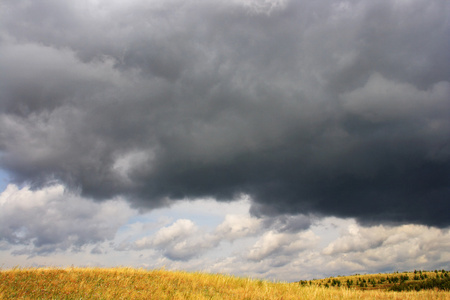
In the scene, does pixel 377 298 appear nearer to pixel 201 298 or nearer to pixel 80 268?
pixel 201 298

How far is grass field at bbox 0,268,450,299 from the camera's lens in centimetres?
2191

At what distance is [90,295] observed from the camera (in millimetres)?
21531

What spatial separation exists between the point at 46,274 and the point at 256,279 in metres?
20.0

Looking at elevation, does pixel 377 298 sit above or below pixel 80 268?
below

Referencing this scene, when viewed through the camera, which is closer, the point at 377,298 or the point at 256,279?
the point at 377,298

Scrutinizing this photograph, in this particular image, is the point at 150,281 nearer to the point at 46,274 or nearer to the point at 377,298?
the point at 46,274

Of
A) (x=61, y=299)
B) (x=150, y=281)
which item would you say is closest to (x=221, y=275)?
(x=150, y=281)

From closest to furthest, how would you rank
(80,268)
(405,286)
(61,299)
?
1. (61,299)
2. (80,268)
3. (405,286)

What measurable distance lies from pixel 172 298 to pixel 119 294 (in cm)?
378

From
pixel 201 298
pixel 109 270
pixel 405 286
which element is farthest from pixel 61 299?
pixel 405 286

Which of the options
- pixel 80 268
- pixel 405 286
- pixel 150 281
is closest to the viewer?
pixel 150 281

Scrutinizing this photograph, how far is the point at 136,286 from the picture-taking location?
2509 centimetres

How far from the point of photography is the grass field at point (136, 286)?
21.9 meters

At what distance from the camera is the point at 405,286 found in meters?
41.0
